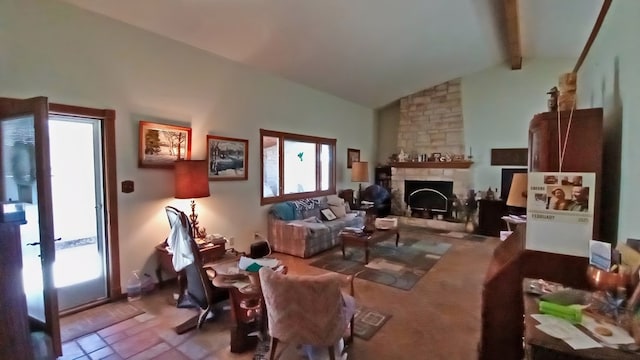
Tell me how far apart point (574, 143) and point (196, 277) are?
3061mm

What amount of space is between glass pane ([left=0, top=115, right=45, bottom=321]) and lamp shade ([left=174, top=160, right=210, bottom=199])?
4.31 ft

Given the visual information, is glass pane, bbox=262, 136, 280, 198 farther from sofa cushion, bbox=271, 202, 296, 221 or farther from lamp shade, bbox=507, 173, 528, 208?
lamp shade, bbox=507, 173, 528, 208

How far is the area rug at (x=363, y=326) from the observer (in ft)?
7.88

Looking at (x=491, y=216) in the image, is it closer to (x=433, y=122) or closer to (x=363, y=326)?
(x=433, y=122)

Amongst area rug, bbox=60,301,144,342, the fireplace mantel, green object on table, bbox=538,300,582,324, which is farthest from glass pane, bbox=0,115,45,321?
the fireplace mantel

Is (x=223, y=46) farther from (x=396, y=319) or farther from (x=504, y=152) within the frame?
(x=504, y=152)

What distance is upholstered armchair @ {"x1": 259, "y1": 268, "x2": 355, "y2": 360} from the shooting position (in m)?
1.92

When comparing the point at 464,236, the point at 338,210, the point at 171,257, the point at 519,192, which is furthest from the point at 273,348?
the point at 464,236

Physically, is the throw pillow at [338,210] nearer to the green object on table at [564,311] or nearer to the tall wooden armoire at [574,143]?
the tall wooden armoire at [574,143]

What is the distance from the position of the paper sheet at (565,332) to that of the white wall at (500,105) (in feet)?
21.0

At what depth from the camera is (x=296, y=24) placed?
3.82 m

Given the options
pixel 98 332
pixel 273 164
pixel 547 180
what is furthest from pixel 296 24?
pixel 98 332

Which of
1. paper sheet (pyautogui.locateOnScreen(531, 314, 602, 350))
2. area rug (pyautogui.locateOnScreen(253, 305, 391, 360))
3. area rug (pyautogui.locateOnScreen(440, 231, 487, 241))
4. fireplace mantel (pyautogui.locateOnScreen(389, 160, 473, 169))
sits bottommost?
area rug (pyautogui.locateOnScreen(253, 305, 391, 360))

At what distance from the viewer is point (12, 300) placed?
1360 millimetres
